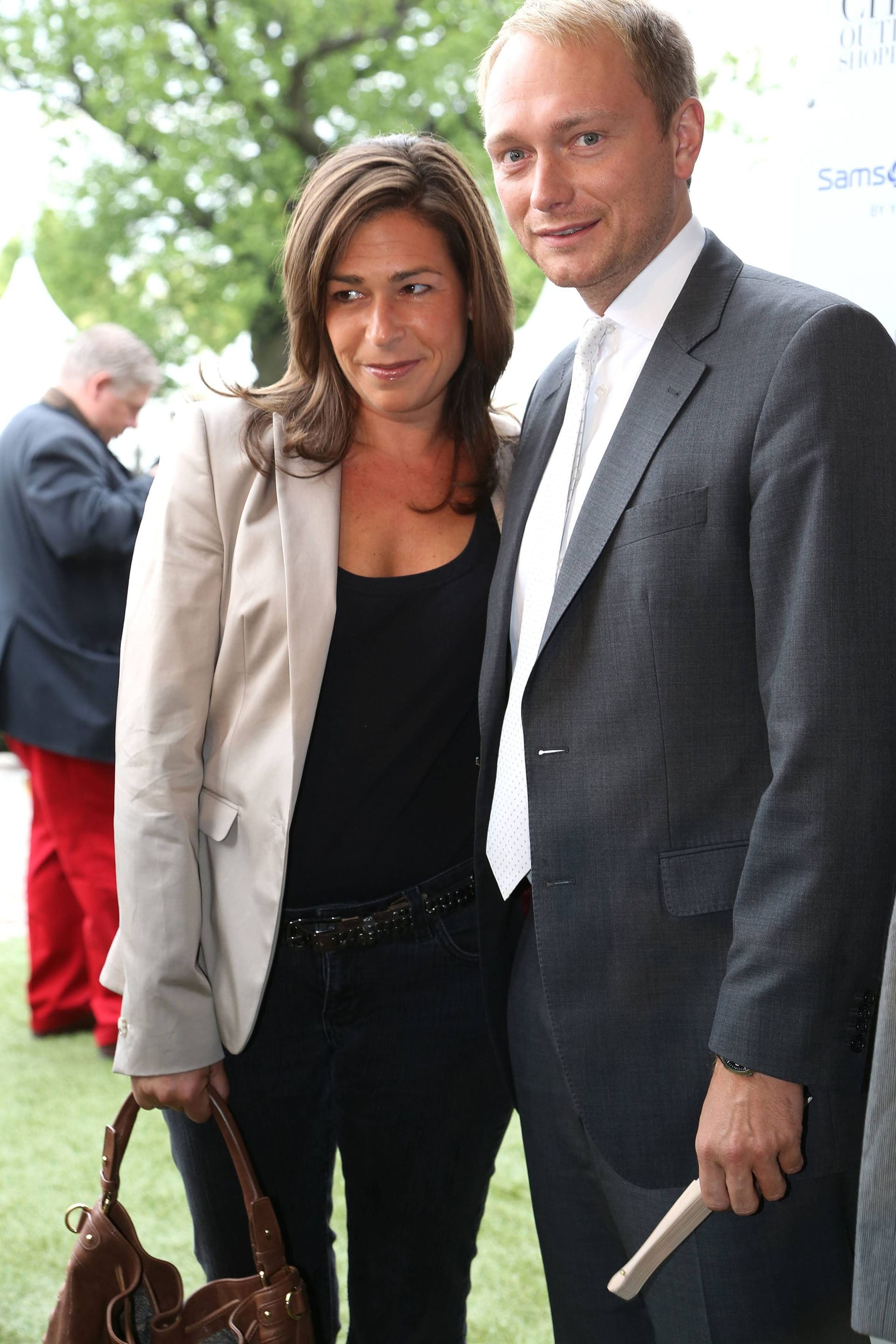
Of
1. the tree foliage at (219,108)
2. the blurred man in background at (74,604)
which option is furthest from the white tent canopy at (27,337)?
the tree foliage at (219,108)

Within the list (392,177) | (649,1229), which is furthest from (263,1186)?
(392,177)

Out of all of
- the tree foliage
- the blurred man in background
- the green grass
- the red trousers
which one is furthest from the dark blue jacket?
the tree foliage

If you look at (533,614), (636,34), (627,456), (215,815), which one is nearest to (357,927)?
(215,815)

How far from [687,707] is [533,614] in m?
0.25

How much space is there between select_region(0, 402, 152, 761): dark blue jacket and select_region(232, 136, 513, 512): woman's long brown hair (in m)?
1.96

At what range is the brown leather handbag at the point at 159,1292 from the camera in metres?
1.58

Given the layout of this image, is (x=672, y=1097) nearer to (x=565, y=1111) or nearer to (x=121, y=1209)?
(x=565, y=1111)

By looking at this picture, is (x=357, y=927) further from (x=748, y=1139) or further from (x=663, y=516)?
(x=663, y=516)

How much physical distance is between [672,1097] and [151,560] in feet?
2.92

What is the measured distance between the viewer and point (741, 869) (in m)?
1.41

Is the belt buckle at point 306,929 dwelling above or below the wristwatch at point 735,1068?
above

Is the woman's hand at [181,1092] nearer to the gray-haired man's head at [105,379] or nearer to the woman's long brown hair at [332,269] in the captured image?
the woman's long brown hair at [332,269]

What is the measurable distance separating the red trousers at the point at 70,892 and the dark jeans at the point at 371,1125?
1.97m

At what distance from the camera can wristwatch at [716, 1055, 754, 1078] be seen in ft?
4.41
